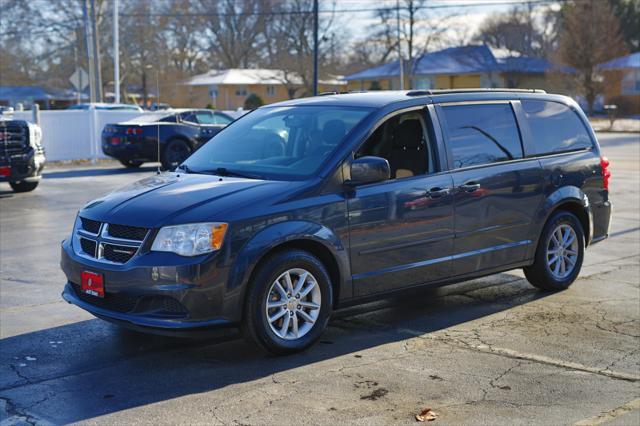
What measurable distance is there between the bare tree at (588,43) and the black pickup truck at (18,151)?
46621mm

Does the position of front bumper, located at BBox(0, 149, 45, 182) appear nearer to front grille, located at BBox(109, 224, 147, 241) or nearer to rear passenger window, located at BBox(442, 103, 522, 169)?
front grille, located at BBox(109, 224, 147, 241)

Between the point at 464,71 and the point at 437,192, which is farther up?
the point at 464,71

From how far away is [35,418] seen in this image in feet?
15.5

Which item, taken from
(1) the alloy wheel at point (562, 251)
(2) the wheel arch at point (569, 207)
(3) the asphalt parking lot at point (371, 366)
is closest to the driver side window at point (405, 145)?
(3) the asphalt parking lot at point (371, 366)

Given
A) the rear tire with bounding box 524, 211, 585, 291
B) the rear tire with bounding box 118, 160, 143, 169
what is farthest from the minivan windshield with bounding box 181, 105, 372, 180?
the rear tire with bounding box 118, 160, 143, 169

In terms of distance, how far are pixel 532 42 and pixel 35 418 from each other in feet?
270

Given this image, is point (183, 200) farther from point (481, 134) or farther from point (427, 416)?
point (481, 134)

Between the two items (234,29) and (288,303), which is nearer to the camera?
(288,303)

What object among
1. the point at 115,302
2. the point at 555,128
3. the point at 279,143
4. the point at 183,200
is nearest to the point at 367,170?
the point at 279,143

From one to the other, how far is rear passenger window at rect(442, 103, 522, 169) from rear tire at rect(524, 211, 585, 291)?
0.82 m

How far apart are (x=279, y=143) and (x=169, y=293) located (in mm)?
1744

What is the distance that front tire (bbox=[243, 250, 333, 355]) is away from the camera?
18.6 ft

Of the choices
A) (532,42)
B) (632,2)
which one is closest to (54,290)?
(632,2)

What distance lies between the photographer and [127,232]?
569 cm
